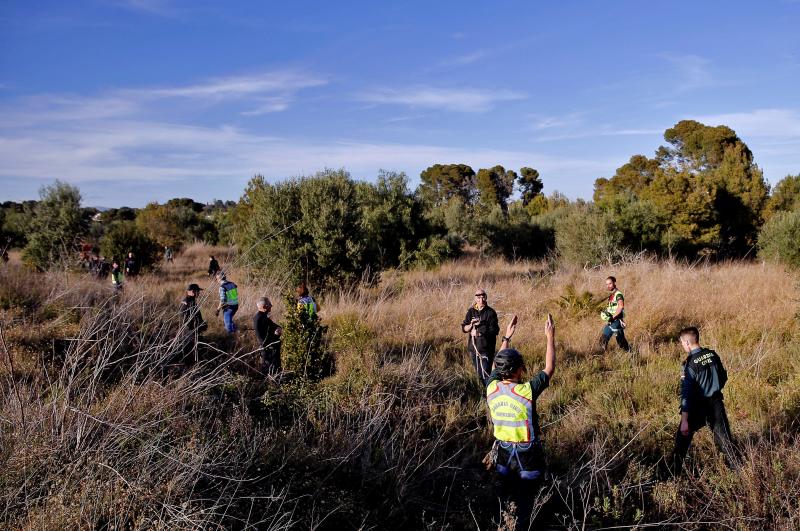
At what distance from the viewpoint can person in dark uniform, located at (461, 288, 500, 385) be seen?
7.20 meters

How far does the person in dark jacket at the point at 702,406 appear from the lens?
4883 millimetres

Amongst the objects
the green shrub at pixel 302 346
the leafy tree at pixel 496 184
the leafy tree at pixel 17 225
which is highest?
the leafy tree at pixel 496 184

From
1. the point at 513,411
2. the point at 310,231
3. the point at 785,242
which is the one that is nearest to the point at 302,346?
the point at 513,411

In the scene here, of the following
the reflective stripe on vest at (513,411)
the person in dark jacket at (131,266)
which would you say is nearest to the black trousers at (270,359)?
the reflective stripe on vest at (513,411)

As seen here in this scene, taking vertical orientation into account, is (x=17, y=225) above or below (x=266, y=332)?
above

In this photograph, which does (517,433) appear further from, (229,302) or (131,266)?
(131,266)

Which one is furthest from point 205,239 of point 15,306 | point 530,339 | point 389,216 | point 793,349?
point 793,349

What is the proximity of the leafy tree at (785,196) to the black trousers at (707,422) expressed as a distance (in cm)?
2504

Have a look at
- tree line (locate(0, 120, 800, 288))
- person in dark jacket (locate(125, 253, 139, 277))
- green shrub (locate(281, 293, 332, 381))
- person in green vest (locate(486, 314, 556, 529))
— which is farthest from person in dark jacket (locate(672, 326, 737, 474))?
person in dark jacket (locate(125, 253, 139, 277))

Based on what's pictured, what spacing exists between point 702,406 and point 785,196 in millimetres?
28276

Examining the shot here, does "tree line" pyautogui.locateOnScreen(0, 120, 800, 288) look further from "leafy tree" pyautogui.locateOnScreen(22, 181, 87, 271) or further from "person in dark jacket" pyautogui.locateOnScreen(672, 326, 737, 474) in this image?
"person in dark jacket" pyautogui.locateOnScreen(672, 326, 737, 474)

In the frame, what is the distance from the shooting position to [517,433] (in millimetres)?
3883

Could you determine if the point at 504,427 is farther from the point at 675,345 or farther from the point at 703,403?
the point at 675,345

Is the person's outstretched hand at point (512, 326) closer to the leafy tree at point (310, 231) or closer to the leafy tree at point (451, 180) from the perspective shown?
the leafy tree at point (310, 231)
